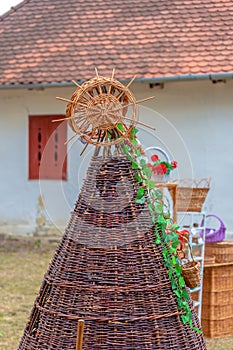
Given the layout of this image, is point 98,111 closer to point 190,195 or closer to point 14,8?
point 190,195

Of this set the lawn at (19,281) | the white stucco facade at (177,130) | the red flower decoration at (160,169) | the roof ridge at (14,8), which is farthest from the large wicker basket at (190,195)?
the roof ridge at (14,8)

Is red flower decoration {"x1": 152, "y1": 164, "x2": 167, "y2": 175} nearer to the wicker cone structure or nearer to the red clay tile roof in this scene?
the wicker cone structure

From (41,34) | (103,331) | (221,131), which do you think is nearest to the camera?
(103,331)

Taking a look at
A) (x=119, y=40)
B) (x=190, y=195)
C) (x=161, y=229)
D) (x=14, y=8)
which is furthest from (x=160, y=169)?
(x=14, y=8)

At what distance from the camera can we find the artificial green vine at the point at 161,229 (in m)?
3.77

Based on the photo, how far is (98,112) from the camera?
3.78 meters

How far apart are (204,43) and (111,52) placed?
1.57 meters

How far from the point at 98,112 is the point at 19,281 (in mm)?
6554

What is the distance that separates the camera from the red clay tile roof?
12.8m

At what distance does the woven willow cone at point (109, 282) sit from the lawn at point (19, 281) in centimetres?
299

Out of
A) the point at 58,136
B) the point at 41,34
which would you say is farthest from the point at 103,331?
the point at 41,34

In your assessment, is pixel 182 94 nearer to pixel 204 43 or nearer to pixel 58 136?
pixel 204 43

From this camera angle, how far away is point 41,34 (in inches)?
569

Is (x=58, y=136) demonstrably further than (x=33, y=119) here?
No
